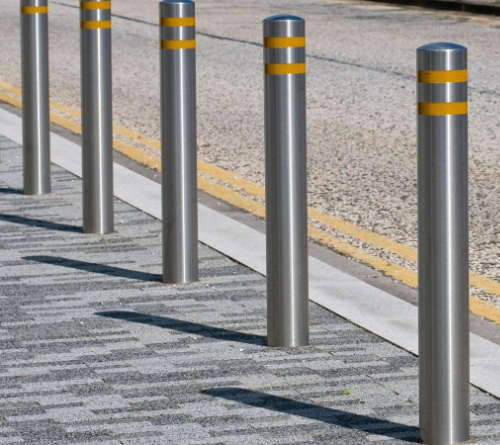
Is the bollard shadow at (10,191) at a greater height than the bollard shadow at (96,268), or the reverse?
the bollard shadow at (10,191)

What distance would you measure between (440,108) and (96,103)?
305cm

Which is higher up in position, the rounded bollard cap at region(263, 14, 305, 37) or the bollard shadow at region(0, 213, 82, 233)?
the rounded bollard cap at region(263, 14, 305, 37)

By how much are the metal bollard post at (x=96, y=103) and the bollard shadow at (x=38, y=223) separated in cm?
28

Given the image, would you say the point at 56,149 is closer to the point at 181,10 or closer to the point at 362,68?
the point at 181,10

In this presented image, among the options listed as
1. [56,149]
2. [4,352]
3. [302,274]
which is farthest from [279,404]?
[56,149]

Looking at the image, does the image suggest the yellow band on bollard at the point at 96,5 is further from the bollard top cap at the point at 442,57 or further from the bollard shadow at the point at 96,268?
the bollard top cap at the point at 442,57

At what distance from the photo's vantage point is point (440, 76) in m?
A: 4.02

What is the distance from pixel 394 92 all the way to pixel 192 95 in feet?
22.1

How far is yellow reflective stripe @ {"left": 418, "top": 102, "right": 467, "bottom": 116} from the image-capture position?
404 cm

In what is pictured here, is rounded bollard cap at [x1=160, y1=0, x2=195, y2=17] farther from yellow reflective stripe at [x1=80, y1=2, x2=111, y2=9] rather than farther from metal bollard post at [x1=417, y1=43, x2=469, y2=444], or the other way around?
metal bollard post at [x1=417, y1=43, x2=469, y2=444]

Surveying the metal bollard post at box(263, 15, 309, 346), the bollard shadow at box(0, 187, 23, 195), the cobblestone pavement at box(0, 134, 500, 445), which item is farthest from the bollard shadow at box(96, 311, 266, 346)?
the bollard shadow at box(0, 187, 23, 195)

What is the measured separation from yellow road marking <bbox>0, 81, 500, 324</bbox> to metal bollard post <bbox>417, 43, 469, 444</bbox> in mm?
1563

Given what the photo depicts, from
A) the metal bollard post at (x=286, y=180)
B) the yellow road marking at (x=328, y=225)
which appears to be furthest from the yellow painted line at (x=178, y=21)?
the yellow road marking at (x=328, y=225)

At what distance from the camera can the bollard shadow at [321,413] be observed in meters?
4.28
